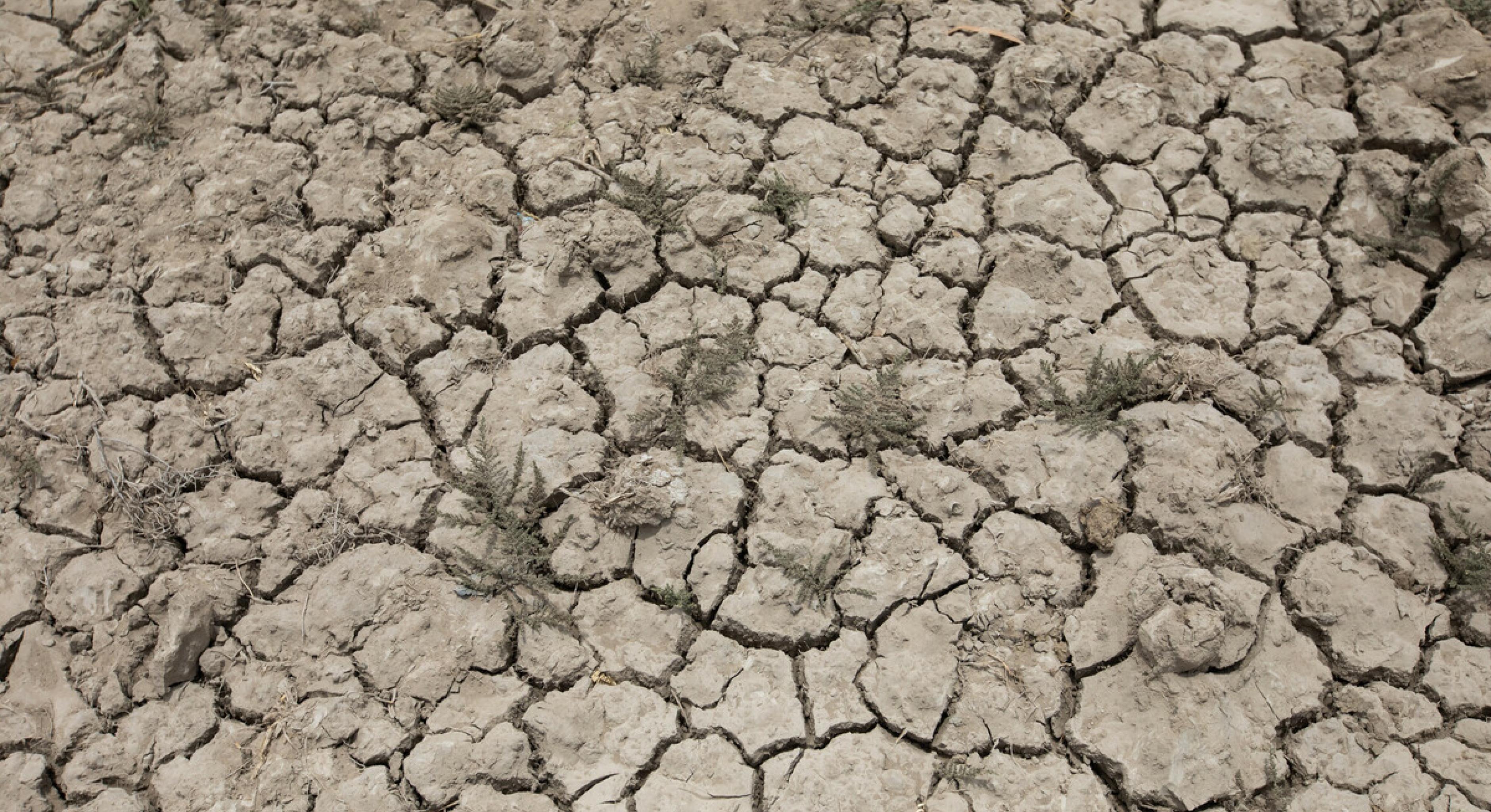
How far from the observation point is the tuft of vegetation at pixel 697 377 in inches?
119

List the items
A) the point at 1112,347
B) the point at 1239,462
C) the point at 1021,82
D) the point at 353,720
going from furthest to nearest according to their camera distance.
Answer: the point at 1021,82 → the point at 1112,347 → the point at 1239,462 → the point at 353,720

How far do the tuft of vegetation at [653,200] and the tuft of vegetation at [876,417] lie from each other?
2.65 feet

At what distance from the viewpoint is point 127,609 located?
279cm

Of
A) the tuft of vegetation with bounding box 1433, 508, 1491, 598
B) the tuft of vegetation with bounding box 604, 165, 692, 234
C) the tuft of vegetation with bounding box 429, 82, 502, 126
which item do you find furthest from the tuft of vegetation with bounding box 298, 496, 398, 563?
the tuft of vegetation with bounding box 1433, 508, 1491, 598

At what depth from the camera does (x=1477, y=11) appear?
3.57 metres

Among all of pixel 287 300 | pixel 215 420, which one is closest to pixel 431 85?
pixel 287 300

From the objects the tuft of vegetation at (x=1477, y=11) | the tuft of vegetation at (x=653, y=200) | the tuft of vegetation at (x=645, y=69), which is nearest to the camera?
the tuft of vegetation at (x=653, y=200)

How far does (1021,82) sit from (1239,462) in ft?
4.88

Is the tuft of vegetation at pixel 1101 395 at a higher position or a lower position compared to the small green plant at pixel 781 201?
lower

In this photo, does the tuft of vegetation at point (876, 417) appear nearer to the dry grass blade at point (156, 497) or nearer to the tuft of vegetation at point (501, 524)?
the tuft of vegetation at point (501, 524)

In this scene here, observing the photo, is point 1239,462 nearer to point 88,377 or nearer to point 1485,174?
point 1485,174

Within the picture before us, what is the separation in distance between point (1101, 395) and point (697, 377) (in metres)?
1.18

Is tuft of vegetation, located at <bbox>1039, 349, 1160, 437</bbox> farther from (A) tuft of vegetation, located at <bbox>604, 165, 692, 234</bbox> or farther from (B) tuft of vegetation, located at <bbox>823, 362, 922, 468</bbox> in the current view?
(A) tuft of vegetation, located at <bbox>604, 165, 692, 234</bbox>

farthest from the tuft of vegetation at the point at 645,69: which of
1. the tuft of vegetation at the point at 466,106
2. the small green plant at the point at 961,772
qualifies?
the small green plant at the point at 961,772
